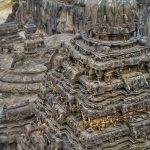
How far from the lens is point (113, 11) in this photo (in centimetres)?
1379

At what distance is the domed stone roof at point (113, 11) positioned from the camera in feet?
45.3

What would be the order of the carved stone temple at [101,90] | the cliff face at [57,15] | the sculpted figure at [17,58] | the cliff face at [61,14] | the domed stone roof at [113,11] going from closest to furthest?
the carved stone temple at [101,90]
the domed stone roof at [113,11]
the sculpted figure at [17,58]
the cliff face at [61,14]
the cliff face at [57,15]

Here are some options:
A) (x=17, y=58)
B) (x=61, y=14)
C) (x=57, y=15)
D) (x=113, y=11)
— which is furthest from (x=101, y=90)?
(x=57, y=15)

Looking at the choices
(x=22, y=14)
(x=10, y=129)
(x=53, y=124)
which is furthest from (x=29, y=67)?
(x=22, y=14)

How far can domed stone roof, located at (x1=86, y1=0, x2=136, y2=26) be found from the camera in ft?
45.3

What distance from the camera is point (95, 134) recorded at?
43.2 feet

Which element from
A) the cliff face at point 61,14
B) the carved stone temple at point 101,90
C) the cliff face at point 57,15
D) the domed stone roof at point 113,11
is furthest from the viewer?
the cliff face at point 57,15

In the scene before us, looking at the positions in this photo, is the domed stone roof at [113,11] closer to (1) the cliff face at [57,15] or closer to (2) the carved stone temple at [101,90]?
(2) the carved stone temple at [101,90]

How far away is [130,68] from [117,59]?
2.22ft

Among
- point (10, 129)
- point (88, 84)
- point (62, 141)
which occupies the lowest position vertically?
point (10, 129)

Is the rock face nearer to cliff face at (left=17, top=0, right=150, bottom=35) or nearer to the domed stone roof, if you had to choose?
cliff face at (left=17, top=0, right=150, bottom=35)

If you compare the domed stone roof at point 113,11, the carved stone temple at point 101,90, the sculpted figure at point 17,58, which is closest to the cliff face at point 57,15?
the sculpted figure at point 17,58

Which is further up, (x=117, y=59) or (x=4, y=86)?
(x=117, y=59)

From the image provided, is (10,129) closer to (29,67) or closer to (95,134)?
(29,67)
